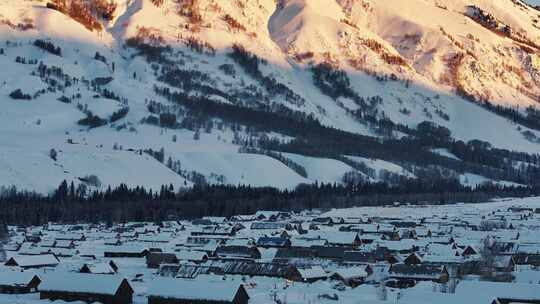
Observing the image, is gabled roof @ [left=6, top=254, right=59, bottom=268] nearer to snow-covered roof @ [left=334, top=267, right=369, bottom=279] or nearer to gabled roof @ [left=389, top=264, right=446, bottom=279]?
snow-covered roof @ [left=334, top=267, right=369, bottom=279]

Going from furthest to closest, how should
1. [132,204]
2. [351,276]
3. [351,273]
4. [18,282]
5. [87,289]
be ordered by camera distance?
[132,204] < [351,273] < [351,276] < [18,282] < [87,289]

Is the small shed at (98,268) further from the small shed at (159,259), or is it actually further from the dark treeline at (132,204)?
the dark treeline at (132,204)

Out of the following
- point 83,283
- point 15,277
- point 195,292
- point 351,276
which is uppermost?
point 195,292

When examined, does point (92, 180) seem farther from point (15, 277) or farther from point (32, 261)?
point (15, 277)

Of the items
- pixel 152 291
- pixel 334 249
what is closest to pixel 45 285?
pixel 152 291

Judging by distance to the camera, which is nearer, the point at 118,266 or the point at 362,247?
the point at 118,266

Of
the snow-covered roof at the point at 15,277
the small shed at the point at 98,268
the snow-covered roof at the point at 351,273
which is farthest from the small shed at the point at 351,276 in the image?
the snow-covered roof at the point at 15,277

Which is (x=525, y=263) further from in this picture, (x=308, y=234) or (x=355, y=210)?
(x=355, y=210)

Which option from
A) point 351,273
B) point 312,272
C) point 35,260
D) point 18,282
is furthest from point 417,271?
point 35,260

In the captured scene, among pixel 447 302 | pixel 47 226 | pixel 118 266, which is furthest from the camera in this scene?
pixel 47 226
